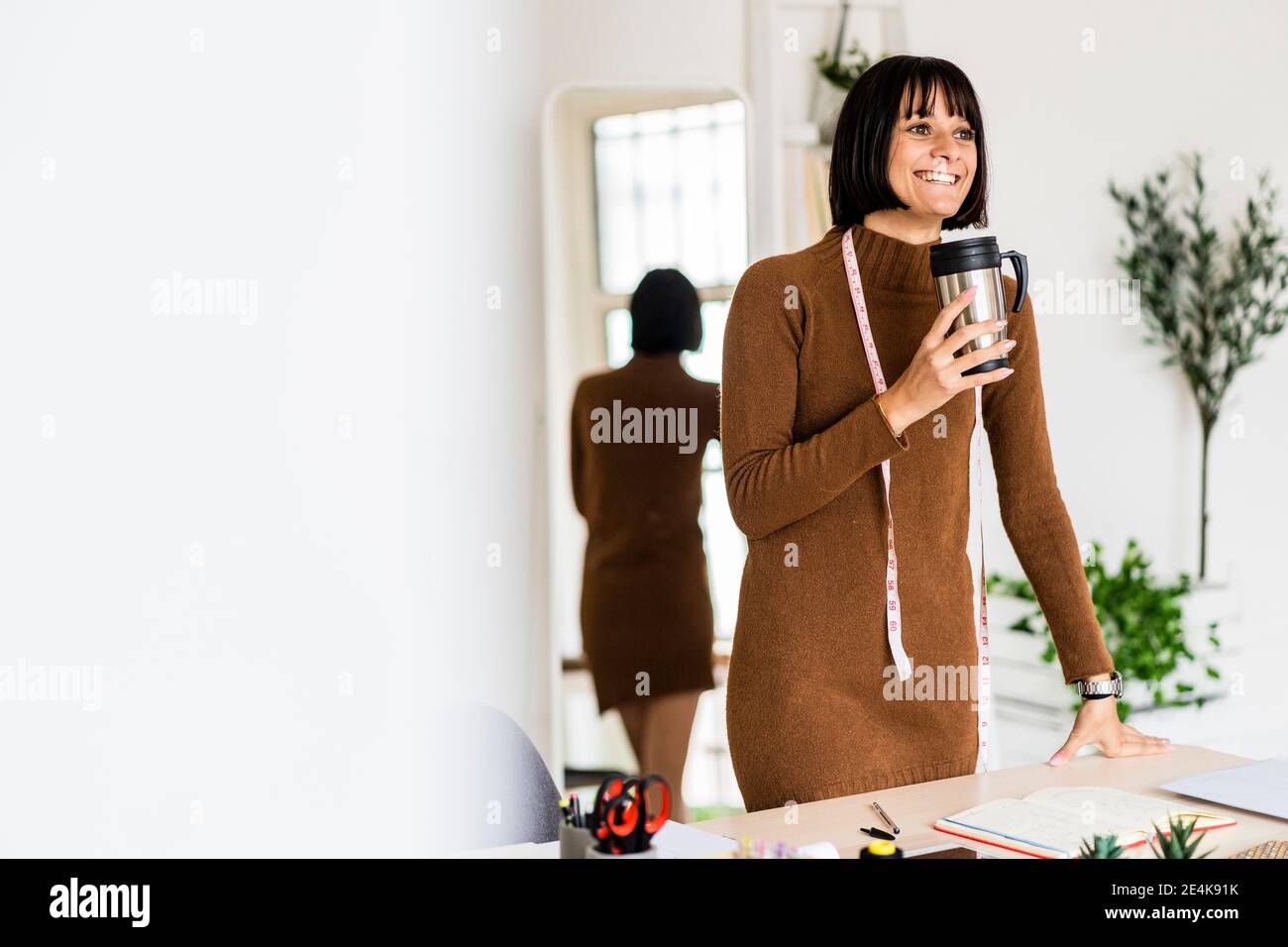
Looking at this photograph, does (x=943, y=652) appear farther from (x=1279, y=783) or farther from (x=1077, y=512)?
(x=1077, y=512)

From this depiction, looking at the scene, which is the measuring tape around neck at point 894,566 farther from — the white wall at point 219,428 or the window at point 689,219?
the white wall at point 219,428

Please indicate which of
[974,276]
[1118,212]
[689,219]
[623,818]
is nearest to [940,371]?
[974,276]

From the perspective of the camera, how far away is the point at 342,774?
2975 millimetres

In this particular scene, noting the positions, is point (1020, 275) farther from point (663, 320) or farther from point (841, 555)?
point (663, 320)

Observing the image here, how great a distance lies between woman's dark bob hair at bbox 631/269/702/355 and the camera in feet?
10.5

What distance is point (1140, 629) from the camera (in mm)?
3443

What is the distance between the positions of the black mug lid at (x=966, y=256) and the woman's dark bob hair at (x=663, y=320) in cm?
178

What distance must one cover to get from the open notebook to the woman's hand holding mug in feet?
1.39

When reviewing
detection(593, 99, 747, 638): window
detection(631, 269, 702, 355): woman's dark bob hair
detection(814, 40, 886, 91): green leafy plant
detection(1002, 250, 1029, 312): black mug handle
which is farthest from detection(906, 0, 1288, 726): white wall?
detection(1002, 250, 1029, 312): black mug handle

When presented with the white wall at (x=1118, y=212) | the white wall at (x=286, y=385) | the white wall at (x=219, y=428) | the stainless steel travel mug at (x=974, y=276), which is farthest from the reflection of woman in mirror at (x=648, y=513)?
the stainless steel travel mug at (x=974, y=276)

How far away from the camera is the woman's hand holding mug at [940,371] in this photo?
1352 millimetres

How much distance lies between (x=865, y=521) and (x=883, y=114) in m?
0.50

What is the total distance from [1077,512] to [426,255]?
221 cm
